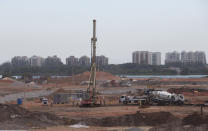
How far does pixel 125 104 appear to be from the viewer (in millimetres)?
37062

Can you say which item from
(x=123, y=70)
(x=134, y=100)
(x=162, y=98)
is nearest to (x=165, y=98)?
(x=162, y=98)

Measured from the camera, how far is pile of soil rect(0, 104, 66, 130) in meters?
22.5

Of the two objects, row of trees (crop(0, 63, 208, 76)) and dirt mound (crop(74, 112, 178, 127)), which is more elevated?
row of trees (crop(0, 63, 208, 76))

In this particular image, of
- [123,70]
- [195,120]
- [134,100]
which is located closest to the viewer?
[195,120]

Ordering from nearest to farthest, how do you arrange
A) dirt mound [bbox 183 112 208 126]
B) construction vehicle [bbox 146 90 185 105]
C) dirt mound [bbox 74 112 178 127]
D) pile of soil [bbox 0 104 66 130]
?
dirt mound [bbox 183 112 208 126] → pile of soil [bbox 0 104 66 130] → dirt mound [bbox 74 112 178 127] → construction vehicle [bbox 146 90 185 105]

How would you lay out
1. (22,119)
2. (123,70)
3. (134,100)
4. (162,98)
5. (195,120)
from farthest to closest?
(123,70)
(134,100)
(162,98)
(22,119)
(195,120)

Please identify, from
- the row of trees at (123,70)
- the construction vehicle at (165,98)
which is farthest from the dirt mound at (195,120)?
the row of trees at (123,70)

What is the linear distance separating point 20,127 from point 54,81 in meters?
80.2

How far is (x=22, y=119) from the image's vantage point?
24.0 meters

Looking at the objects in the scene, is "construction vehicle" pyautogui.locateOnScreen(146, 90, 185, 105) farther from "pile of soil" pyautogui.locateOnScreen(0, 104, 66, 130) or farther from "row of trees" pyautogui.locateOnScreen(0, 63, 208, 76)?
"row of trees" pyautogui.locateOnScreen(0, 63, 208, 76)

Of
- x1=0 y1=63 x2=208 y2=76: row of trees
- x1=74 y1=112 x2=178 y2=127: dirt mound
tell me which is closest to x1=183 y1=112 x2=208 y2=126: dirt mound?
x1=74 y1=112 x2=178 y2=127: dirt mound

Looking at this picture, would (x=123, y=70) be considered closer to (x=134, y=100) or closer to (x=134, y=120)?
(x=134, y=100)

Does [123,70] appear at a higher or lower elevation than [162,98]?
higher

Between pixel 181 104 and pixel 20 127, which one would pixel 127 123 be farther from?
pixel 181 104
